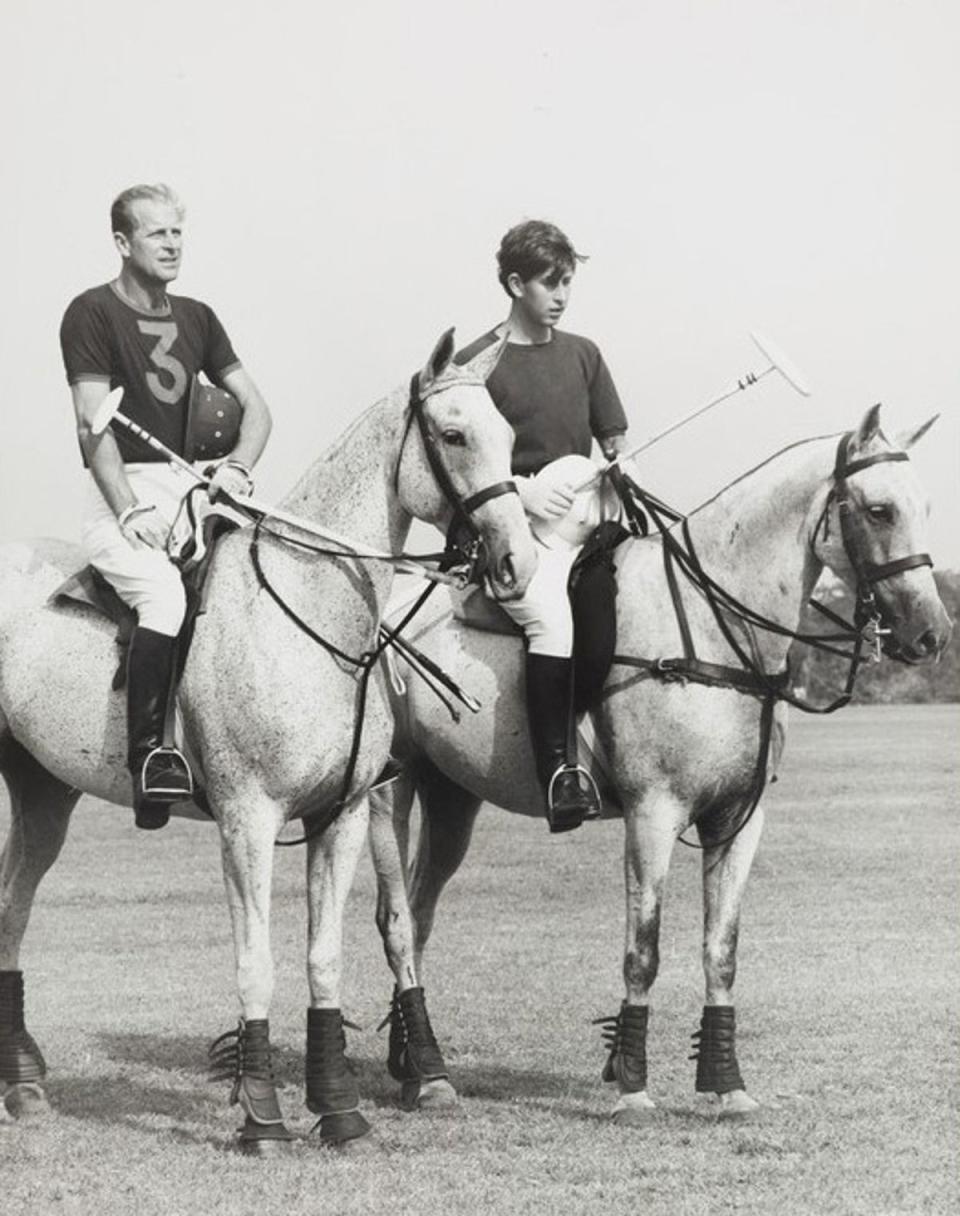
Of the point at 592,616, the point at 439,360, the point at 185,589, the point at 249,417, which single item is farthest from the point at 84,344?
the point at 592,616

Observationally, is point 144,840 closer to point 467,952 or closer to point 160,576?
point 467,952

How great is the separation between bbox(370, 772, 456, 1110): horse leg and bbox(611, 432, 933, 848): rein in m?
1.49

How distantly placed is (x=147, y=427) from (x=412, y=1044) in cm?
296

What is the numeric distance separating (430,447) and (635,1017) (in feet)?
8.45

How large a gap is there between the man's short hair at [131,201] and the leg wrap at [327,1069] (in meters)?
3.20

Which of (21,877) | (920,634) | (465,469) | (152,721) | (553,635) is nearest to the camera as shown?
(465,469)

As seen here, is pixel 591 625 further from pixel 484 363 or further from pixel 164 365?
pixel 164 365

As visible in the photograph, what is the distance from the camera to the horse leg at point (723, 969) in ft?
28.1

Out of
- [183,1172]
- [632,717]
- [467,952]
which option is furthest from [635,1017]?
[467,952]

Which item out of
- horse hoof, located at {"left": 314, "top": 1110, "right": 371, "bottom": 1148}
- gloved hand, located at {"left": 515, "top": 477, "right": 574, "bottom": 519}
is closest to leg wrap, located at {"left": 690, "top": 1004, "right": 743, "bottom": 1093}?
horse hoof, located at {"left": 314, "top": 1110, "right": 371, "bottom": 1148}

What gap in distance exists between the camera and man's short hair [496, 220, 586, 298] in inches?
345

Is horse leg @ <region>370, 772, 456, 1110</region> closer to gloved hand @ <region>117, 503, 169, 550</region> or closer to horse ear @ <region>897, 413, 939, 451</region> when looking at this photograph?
gloved hand @ <region>117, 503, 169, 550</region>

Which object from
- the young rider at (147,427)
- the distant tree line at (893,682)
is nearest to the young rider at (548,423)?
the young rider at (147,427)

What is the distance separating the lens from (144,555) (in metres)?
7.99
